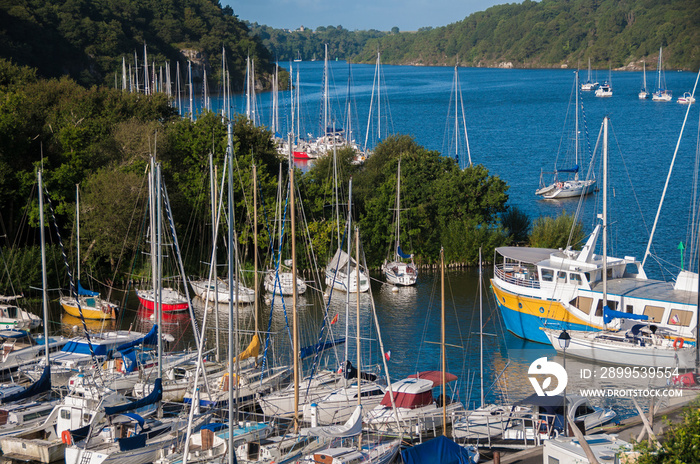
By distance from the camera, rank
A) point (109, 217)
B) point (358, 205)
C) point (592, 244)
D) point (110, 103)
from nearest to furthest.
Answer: point (592, 244), point (109, 217), point (358, 205), point (110, 103)

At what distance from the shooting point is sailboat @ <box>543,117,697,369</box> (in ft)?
95.6

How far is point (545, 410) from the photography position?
913 inches

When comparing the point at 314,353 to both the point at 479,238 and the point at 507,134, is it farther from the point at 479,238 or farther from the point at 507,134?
Result: the point at 507,134

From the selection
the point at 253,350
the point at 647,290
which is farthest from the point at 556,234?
the point at 253,350

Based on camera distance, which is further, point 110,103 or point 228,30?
point 228,30

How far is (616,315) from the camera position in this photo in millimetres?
30906

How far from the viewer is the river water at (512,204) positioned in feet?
104

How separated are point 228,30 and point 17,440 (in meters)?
155

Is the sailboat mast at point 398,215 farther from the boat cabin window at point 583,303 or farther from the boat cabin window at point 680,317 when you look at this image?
the boat cabin window at point 680,317

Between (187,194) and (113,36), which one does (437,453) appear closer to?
(187,194)

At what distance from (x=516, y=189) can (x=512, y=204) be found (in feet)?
21.1

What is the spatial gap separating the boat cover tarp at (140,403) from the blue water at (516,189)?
8420 mm

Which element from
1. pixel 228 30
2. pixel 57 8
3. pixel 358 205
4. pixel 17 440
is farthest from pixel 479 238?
pixel 228 30

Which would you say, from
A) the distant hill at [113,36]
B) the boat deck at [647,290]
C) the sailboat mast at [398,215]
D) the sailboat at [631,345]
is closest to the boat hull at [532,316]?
the sailboat at [631,345]
